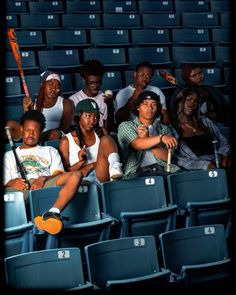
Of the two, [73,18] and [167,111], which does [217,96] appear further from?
[73,18]

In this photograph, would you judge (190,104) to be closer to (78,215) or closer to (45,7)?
(78,215)

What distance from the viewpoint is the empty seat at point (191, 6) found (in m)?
7.20

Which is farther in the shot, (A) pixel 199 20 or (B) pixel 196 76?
(A) pixel 199 20

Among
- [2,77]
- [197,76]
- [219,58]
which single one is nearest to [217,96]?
[197,76]

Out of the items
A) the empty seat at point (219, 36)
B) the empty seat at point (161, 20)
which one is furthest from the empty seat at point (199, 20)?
the empty seat at point (219, 36)

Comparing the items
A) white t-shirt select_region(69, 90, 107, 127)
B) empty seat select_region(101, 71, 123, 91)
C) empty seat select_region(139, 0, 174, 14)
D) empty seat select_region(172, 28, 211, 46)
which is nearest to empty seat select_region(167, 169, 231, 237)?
white t-shirt select_region(69, 90, 107, 127)

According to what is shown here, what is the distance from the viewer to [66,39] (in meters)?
5.96

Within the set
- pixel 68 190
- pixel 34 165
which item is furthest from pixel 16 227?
pixel 34 165

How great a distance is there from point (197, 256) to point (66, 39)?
347cm

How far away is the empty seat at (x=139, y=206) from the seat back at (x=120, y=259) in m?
0.29

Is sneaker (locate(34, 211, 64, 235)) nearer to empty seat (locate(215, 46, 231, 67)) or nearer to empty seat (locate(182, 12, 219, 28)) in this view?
empty seat (locate(215, 46, 231, 67))

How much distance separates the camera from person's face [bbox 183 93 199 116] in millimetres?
4473

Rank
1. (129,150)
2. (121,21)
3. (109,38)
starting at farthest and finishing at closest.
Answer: (121,21), (109,38), (129,150)

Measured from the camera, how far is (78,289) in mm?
2602
